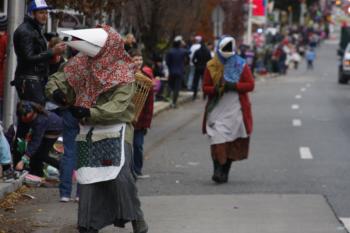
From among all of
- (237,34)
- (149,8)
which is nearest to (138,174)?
(149,8)

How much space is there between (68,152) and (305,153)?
21.5 ft

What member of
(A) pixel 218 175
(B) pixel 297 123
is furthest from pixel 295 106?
(A) pixel 218 175

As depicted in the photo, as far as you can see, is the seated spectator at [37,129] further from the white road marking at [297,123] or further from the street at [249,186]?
the white road marking at [297,123]

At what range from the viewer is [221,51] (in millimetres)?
13070

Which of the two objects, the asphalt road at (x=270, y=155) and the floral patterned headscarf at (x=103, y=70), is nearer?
the floral patterned headscarf at (x=103, y=70)

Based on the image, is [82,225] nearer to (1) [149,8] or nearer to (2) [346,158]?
(2) [346,158]

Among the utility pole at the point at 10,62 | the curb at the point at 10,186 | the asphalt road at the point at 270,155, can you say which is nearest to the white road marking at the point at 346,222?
the asphalt road at the point at 270,155

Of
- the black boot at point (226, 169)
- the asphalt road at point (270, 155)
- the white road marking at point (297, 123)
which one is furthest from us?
the white road marking at point (297, 123)

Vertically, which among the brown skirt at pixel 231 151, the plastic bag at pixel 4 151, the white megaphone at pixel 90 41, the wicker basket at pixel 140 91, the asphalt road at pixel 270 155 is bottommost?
the asphalt road at pixel 270 155

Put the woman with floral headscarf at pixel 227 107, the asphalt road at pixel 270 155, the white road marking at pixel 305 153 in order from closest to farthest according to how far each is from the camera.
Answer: the asphalt road at pixel 270 155, the woman with floral headscarf at pixel 227 107, the white road marking at pixel 305 153

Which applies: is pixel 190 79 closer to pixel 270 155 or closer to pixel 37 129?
pixel 270 155

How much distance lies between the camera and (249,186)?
12906mm

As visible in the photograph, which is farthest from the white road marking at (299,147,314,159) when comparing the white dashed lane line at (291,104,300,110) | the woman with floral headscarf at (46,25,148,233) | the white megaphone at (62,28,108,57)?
the white dashed lane line at (291,104,300,110)

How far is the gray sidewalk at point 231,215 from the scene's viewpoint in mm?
9875
